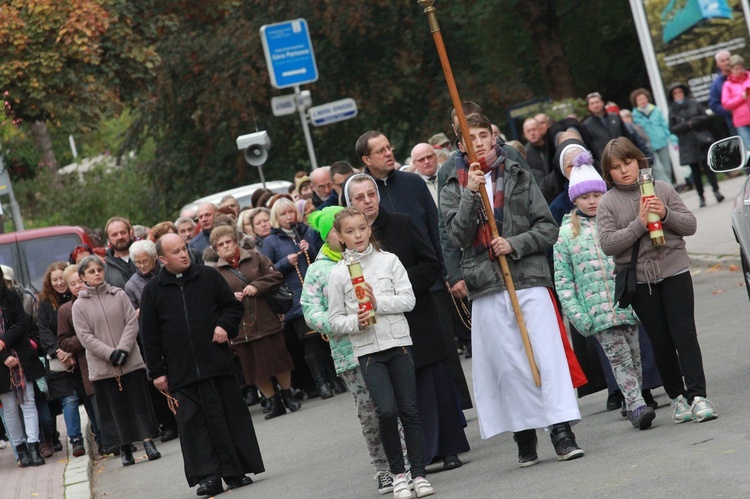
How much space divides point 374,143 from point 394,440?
2605mm

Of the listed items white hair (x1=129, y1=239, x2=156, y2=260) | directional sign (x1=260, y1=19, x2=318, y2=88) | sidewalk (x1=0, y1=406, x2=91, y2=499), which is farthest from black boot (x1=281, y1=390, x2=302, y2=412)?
directional sign (x1=260, y1=19, x2=318, y2=88)

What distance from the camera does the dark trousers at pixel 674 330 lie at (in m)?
8.62

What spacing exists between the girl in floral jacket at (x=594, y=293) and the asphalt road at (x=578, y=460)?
1.23 feet

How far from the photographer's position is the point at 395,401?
8.56m

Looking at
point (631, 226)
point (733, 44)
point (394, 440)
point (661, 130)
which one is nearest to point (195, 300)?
point (394, 440)

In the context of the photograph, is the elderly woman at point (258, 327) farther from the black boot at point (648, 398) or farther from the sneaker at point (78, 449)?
the black boot at point (648, 398)

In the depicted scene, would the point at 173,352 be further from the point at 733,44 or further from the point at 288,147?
the point at 288,147

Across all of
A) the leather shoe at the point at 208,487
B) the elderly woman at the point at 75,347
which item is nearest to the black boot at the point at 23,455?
the elderly woman at the point at 75,347

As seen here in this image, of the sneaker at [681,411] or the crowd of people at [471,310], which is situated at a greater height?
the crowd of people at [471,310]

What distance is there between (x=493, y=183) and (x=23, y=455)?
736 cm

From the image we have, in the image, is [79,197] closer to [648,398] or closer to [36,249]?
[36,249]

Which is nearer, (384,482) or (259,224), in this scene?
(384,482)

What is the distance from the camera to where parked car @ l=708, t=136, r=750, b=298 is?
349 inches

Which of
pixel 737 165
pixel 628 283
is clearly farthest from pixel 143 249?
pixel 737 165
